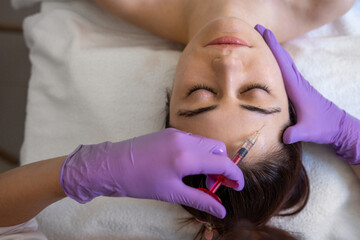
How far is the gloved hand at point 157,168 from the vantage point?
86cm

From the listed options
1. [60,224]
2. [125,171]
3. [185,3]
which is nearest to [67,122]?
[60,224]

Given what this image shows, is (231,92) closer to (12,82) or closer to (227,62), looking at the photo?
(227,62)

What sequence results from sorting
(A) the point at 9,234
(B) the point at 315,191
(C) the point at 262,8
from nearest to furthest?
(A) the point at 9,234 → (B) the point at 315,191 → (C) the point at 262,8

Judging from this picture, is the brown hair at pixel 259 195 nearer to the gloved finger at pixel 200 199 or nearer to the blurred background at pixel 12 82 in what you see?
the gloved finger at pixel 200 199

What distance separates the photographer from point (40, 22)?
142cm

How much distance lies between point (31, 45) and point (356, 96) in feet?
4.40

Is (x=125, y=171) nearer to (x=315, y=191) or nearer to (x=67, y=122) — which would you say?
(x=67, y=122)

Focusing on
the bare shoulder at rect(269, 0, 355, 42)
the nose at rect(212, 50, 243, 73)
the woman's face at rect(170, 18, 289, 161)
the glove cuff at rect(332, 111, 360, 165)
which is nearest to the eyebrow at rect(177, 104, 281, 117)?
the woman's face at rect(170, 18, 289, 161)

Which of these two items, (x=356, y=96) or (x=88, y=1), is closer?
(x=356, y=96)

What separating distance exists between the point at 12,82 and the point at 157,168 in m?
1.33

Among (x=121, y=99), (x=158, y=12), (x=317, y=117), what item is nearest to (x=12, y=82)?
(x=121, y=99)

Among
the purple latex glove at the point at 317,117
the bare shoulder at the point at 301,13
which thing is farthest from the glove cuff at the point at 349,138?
the bare shoulder at the point at 301,13

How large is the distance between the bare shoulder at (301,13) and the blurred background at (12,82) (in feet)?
4.18

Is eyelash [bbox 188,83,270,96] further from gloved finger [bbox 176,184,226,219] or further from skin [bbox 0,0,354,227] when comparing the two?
gloved finger [bbox 176,184,226,219]
